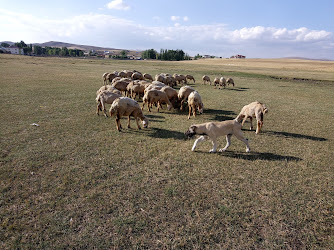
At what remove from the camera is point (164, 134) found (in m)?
11.3

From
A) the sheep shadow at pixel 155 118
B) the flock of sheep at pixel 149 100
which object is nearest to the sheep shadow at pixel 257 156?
the flock of sheep at pixel 149 100

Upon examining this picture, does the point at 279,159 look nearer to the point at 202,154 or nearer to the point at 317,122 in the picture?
the point at 202,154

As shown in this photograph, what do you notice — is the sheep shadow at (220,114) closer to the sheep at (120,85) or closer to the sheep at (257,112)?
the sheep at (257,112)

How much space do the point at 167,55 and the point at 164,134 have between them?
142005 mm

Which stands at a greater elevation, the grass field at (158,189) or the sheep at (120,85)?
the sheep at (120,85)

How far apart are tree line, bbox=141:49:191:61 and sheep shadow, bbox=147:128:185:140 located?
5532 inches

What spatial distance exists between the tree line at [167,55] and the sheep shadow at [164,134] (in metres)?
141

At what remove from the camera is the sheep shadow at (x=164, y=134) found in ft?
35.8

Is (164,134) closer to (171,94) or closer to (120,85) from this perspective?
(171,94)

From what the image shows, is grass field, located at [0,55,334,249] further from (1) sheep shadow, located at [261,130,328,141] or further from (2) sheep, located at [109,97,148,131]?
(2) sheep, located at [109,97,148,131]

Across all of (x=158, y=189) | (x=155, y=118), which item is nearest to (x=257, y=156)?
(x=158, y=189)

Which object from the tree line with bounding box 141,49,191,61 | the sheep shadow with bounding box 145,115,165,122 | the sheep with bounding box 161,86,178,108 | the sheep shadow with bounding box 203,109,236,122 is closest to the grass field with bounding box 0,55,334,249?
the sheep shadow with bounding box 145,115,165,122

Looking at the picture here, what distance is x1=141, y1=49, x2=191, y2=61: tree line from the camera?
144m

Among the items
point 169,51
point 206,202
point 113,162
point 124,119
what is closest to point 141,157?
point 113,162
